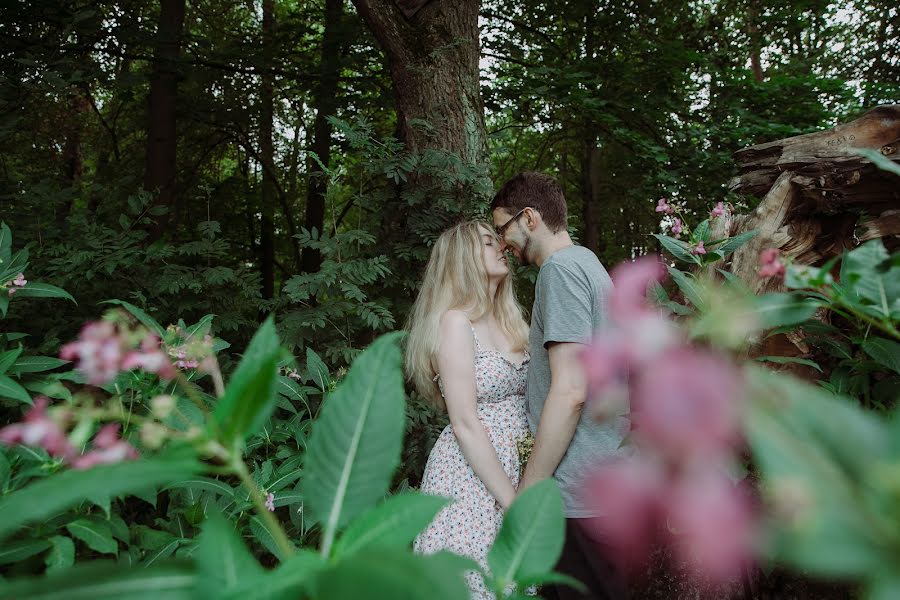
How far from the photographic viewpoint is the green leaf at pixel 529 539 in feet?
1.74

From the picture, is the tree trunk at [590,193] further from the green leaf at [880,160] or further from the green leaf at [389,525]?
the green leaf at [389,525]

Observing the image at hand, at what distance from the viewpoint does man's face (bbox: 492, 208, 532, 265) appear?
242 cm

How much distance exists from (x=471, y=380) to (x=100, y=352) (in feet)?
5.75

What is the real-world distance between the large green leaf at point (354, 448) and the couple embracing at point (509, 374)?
59.0 inches

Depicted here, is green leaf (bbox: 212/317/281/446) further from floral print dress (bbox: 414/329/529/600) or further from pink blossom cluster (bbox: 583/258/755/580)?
floral print dress (bbox: 414/329/529/600)

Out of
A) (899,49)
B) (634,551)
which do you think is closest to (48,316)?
(634,551)

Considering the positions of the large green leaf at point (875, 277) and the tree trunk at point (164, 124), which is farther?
the tree trunk at point (164, 124)

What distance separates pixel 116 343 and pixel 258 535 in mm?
1309

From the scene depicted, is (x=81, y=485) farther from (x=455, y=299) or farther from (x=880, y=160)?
(x=455, y=299)

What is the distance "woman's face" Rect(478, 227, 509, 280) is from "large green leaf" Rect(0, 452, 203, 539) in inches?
88.0

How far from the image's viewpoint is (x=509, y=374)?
2348 mm

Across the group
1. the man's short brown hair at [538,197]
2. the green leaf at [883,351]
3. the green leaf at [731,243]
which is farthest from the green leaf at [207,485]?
the green leaf at [883,351]

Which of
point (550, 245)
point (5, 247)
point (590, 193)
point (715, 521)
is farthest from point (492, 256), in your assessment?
point (590, 193)

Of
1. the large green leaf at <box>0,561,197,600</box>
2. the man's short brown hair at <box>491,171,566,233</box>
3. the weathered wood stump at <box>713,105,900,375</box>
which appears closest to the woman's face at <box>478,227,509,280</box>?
the man's short brown hair at <box>491,171,566,233</box>
